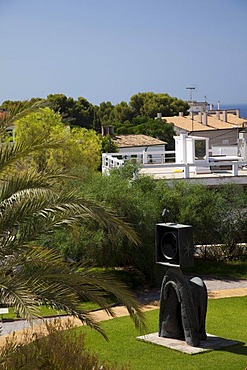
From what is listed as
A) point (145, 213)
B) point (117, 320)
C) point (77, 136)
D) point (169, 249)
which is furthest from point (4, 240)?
point (77, 136)

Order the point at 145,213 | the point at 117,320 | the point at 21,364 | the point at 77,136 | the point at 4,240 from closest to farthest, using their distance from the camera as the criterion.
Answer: the point at 21,364 < the point at 4,240 < the point at 117,320 < the point at 145,213 < the point at 77,136

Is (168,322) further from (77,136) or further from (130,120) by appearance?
(130,120)

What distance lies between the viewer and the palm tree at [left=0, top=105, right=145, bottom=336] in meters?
8.72

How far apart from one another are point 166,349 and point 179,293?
1021 millimetres

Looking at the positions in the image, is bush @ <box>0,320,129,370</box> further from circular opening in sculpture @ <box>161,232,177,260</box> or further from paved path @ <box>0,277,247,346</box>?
paved path @ <box>0,277,247,346</box>

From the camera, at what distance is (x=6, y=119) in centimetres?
949

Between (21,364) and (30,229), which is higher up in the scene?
(30,229)

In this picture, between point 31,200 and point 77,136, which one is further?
point 77,136

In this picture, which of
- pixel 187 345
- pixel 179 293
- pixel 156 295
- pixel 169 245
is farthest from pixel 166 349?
pixel 156 295

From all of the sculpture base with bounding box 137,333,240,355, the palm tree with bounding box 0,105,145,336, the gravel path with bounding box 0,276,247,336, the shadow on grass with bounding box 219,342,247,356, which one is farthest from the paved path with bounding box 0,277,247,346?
the palm tree with bounding box 0,105,145,336

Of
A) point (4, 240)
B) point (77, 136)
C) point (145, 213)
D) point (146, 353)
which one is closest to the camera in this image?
point (4, 240)

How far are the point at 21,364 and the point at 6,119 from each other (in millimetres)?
2930

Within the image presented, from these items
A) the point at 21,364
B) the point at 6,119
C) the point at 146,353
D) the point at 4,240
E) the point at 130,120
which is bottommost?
the point at 146,353

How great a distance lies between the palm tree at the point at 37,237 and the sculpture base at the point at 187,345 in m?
4.24
